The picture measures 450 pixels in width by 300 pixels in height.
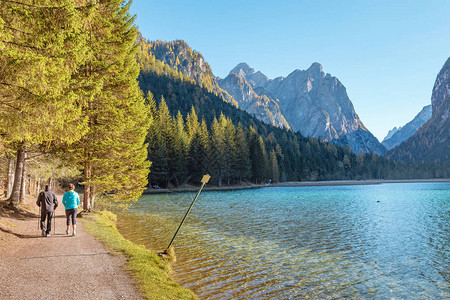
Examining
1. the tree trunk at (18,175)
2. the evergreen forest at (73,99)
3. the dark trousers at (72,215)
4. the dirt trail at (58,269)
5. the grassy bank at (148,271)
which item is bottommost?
the grassy bank at (148,271)

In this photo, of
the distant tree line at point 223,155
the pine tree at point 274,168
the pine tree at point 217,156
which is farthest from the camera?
the pine tree at point 274,168

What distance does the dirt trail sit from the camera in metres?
7.30

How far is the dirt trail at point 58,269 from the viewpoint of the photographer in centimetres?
730

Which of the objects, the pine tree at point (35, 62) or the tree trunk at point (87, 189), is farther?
the tree trunk at point (87, 189)

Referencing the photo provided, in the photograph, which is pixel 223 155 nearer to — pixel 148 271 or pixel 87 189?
pixel 87 189

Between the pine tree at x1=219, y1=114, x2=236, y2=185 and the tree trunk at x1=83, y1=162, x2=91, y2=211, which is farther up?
the pine tree at x1=219, y1=114, x2=236, y2=185

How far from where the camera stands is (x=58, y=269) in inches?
354

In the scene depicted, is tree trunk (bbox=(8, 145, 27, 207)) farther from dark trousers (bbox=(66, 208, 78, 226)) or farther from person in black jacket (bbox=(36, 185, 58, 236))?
dark trousers (bbox=(66, 208, 78, 226))

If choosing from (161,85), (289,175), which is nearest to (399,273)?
(289,175)

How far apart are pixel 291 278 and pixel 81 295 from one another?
307 inches

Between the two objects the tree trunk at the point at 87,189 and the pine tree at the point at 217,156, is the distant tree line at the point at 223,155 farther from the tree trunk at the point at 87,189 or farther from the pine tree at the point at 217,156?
the tree trunk at the point at 87,189

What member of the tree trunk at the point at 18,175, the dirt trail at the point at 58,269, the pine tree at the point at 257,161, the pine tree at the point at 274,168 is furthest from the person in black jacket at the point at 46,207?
the pine tree at the point at 274,168

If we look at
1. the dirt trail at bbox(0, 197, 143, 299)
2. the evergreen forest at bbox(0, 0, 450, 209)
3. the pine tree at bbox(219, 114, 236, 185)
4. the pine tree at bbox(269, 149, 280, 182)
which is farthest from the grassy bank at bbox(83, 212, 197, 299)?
the pine tree at bbox(269, 149, 280, 182)

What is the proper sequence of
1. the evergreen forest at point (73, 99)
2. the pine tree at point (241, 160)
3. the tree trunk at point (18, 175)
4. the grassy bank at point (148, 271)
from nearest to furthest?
1. the grassy bank at point (148, 271)
2. the evergreen forest at point (73, 99)
3. the tree trunk at point (18, 175)
4. the pine tree at point (241, 160)
